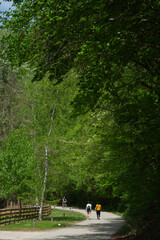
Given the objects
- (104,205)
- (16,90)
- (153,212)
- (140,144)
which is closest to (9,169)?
(16,90)

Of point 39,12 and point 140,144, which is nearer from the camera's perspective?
point 140,144

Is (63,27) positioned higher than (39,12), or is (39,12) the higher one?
(39,12)

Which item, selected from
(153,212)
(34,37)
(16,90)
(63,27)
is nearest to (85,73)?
(34,37)

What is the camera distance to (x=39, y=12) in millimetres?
10086

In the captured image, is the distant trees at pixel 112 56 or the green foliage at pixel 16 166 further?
the green foliage at pixel 16 166

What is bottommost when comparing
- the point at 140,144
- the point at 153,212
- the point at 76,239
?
the point at 76,239

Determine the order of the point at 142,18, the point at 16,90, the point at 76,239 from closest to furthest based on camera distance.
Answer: the point at 142,18
the point at 76,239
the point at 16,90

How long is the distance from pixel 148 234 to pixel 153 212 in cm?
85

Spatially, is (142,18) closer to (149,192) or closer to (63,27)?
(63,27)

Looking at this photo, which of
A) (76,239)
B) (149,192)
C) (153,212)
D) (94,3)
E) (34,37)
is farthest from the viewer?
(76,239)

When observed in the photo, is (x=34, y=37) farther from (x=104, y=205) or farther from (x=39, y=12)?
(x=104, y=205)

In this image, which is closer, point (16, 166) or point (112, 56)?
point (112, 56)

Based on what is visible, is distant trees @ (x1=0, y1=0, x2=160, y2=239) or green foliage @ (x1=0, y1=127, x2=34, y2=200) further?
green foliage @ (x1=0, y1=127, x2=34, y2=200)

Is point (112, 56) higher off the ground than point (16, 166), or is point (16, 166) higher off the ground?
point (112, 56)
